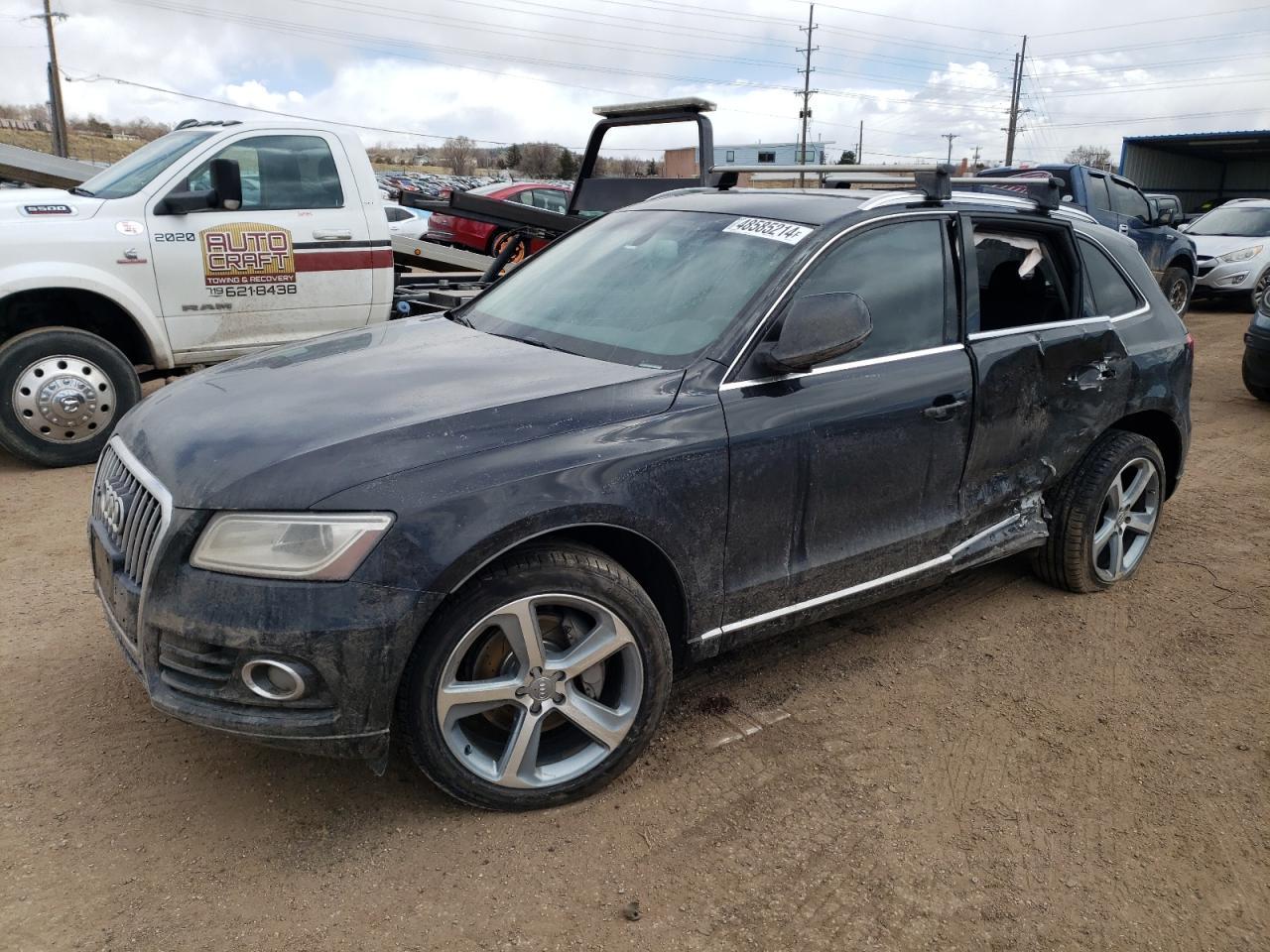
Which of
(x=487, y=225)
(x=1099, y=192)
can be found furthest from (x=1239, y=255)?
(x=487, y=225)

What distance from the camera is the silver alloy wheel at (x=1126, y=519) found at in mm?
4426

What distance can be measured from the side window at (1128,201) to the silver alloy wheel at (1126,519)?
28.7 ft

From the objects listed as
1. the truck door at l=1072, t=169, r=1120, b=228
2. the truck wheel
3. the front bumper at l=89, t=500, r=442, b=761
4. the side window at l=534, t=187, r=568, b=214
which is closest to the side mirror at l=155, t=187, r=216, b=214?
the truck wheel

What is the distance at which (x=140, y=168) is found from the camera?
6465mm

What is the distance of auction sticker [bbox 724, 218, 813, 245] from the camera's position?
3.36 m

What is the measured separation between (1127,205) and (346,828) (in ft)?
41.2

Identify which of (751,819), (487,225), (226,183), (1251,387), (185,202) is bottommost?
(751,819)

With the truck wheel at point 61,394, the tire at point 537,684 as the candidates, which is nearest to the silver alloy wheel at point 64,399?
the truck wheel at point 61,394

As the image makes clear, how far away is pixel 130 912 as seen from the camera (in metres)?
2.42

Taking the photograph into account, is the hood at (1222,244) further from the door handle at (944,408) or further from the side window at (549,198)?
the door handle at (944,408)

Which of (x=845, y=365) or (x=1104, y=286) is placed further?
(x=1104, y=286)

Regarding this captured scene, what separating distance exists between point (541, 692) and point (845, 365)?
148 cm

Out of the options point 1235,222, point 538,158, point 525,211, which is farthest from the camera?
point 538,158

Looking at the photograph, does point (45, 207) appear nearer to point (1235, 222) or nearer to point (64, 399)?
point (64, 399)
